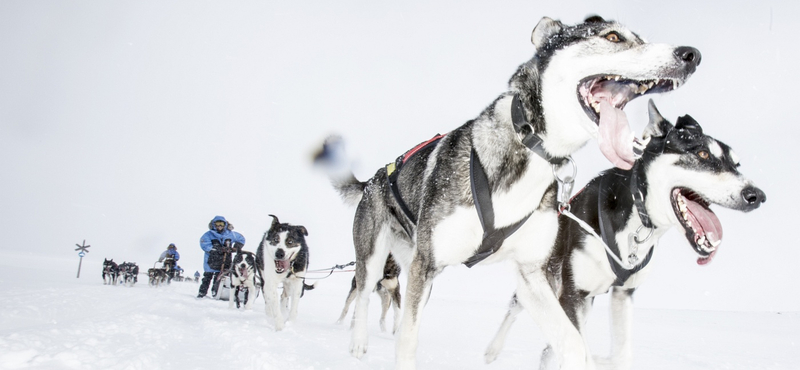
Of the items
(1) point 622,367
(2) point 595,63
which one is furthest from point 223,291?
(2) point 595,63

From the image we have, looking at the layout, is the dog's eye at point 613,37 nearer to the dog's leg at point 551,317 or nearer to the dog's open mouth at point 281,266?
the dog's leg at point 551,317

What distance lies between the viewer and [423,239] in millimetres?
2398

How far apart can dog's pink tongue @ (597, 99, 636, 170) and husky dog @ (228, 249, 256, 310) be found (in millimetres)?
7670

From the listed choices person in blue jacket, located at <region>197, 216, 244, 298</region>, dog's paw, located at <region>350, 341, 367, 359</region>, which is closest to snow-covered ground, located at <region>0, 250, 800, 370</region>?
dog's paw, located at <region>350, 341, 367, 359</region>

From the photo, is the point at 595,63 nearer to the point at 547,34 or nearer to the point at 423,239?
the point at 547,34

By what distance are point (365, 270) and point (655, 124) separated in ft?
7.69

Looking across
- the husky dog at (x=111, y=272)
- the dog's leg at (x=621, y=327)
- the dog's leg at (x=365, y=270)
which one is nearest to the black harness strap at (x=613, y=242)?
the dog's leg at (x=621, y=327)

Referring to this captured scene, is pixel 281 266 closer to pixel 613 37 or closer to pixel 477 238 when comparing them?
pixel 477 238

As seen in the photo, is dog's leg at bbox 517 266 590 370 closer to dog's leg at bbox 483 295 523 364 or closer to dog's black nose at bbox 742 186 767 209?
dog's leg at bbox 483 295 523 364

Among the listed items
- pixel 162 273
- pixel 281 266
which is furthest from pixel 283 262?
pixel 162 273

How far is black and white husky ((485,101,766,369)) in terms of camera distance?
2.69m

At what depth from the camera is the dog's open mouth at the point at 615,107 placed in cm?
182

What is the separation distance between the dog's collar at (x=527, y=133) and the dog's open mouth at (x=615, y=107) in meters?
0.26

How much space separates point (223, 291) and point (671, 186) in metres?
9.35
